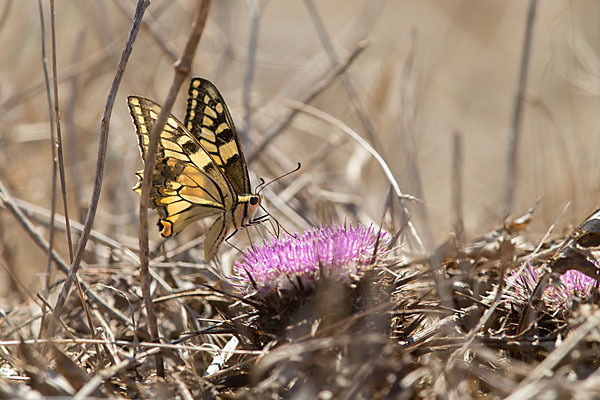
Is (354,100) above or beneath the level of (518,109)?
above

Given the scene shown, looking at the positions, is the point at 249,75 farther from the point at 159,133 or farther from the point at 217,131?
the point at 159,133

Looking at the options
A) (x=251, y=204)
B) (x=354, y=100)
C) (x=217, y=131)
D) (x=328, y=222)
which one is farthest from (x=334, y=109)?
(x=251, y=204)

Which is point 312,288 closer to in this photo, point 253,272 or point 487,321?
point 253,272

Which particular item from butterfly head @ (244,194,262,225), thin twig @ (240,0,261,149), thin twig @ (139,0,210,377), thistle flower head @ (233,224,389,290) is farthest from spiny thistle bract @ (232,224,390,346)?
thin twig @ (240,0,261,149)

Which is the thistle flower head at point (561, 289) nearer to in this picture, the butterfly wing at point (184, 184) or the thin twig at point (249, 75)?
the butterfly wing at point (184, 184)

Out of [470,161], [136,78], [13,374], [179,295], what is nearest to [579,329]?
[179,295]

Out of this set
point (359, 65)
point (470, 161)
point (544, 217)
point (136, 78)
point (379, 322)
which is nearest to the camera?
point (379, 322)
